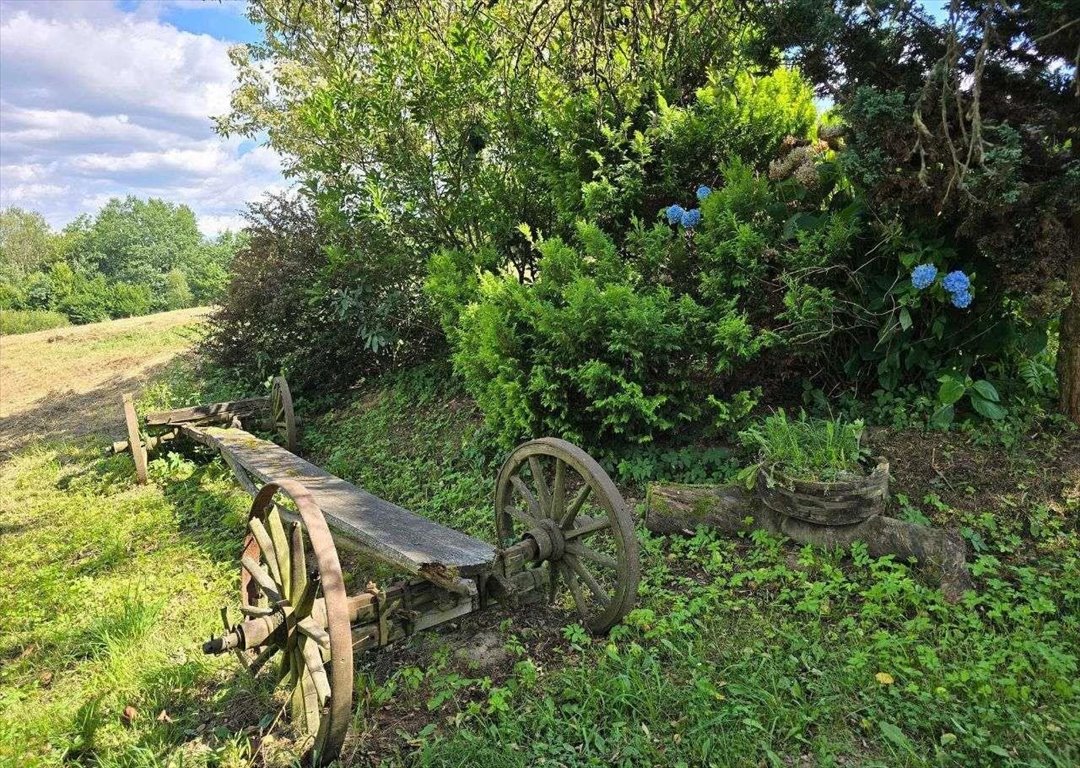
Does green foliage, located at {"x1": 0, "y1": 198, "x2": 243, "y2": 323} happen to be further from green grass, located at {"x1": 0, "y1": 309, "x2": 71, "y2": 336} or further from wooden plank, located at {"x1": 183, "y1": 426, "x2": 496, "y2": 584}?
wooden plank, located at {"x1": 183, "y1": 426, "x2": 496, "y2": 584}

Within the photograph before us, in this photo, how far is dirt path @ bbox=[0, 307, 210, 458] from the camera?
914cm

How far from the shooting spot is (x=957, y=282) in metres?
3.30

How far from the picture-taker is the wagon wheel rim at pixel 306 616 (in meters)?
2.12

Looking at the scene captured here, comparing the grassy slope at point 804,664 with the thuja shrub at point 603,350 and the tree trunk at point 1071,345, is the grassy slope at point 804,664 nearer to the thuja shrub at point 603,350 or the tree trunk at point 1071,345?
the tree trunk at point 1071,345

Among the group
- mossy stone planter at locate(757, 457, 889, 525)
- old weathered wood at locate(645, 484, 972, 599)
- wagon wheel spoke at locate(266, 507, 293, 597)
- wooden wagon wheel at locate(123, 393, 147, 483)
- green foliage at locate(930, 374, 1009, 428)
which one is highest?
green foliage at locate(930, 374, 1009, 428)

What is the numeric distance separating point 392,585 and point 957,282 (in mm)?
3275

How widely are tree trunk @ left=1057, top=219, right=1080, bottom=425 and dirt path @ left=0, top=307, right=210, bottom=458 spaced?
377 inches

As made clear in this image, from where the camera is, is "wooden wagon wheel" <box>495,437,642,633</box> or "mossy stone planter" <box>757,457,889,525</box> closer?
"wooden wagon wheel" <box>495,437,642,633</box>

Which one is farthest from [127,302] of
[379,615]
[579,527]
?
[579,527]

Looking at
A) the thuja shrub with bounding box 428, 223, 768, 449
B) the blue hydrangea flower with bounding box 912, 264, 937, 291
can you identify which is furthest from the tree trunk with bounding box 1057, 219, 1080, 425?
the thuja shrub with bounding box 428, 223, 768, 449

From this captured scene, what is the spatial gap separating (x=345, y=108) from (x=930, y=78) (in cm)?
509

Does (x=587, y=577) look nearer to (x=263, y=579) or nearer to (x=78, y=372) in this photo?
(x=263, y=579)

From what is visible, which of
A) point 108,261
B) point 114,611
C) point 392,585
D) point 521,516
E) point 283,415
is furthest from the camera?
point 108,261

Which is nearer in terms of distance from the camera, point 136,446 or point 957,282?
point 957,282
